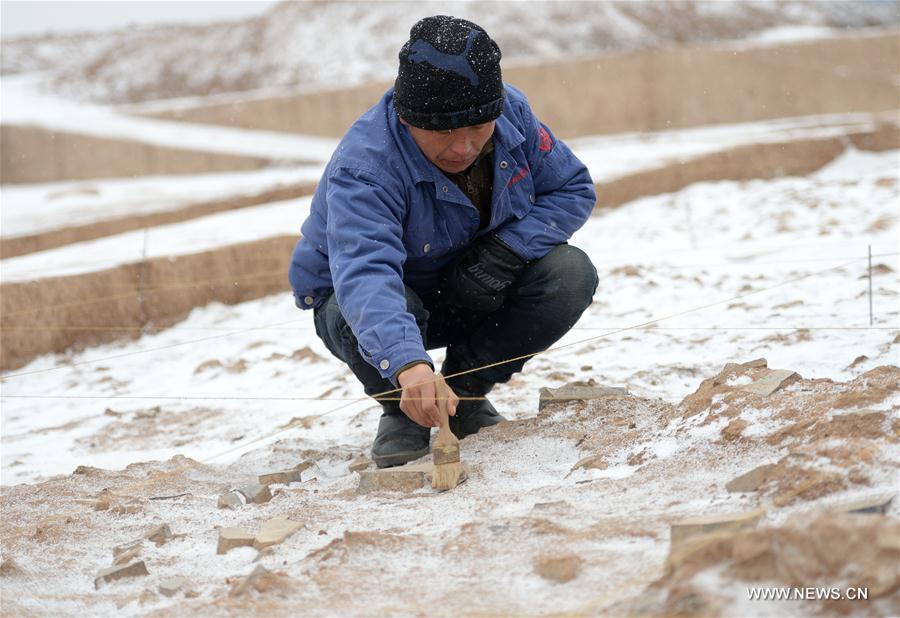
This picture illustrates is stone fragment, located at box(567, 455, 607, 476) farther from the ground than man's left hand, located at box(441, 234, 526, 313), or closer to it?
closer to it

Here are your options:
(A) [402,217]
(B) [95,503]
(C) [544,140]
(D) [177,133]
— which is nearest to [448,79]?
(A) [402,217]

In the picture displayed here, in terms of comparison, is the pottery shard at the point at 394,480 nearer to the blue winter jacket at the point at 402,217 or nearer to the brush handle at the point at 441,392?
the brush handle at the point at 441,392

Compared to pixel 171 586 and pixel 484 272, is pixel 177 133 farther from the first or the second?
pixel 171 586

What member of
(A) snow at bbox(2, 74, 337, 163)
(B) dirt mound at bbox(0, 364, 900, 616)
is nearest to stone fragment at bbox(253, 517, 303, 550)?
(B) dirt mound at bbox(0, 364, 900, 616)

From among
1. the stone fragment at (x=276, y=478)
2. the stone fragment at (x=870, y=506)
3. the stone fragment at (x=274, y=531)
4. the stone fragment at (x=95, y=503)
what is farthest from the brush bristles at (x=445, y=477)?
the stone fragment at (x=870, y=506)

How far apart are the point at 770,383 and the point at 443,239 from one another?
0.91 metres

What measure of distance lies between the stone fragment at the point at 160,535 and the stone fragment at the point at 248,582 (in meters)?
0.46

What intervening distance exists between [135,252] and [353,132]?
3611 millimetres

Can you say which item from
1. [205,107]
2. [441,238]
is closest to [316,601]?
[441,238]

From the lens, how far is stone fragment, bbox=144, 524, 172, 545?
225 centimetres

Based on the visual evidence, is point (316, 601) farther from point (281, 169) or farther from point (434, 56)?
point (281, 169)

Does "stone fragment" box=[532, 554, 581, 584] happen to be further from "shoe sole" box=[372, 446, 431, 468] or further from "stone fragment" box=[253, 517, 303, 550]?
"shoe sole" box=[372, 446, 431, 468]

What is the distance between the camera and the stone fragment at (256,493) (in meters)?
2.55

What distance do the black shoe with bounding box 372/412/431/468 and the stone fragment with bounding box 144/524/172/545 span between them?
657 millimetres
